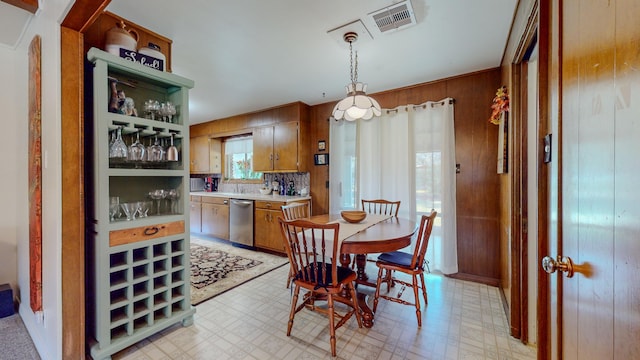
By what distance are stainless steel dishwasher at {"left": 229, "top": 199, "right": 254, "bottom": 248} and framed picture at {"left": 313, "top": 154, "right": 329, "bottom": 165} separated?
1218 millimetres

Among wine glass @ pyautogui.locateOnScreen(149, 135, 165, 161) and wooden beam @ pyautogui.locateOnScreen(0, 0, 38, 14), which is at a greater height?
wooden beam @ pyautogui.locateOnScreen(0, 0, 38, 14)

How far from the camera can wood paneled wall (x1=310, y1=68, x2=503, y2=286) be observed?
112 inches

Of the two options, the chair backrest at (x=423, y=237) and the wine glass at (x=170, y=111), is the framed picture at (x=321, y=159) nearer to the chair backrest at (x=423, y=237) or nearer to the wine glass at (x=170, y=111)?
the chair backrest at (x=423, y=237)

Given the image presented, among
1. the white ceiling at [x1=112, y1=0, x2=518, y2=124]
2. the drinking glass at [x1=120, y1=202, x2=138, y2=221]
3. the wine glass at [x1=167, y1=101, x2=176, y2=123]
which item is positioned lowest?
the drinking glass at [x1=120, y1=202, x2=138, y2=221]

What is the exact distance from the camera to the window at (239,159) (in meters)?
5.17

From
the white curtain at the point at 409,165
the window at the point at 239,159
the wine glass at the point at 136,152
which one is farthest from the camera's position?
the window at the point at 239,159

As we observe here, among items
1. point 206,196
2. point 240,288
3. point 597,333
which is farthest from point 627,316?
point 206,196

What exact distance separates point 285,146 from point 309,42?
81.7 inches

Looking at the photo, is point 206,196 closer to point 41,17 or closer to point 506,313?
point 41,17

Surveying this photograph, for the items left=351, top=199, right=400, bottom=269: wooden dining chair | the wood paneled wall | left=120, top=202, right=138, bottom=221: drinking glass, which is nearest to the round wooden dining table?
left=351, top=199, right=400, bottom=269: wooden dining chair

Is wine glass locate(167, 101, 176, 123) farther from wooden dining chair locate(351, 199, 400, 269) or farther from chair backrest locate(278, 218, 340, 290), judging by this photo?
wooden dining chair locate(351, 199, 400, 269)

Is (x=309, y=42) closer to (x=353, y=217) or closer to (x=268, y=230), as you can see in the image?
(x=353, y=217)

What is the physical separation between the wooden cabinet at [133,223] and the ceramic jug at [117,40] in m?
0.13

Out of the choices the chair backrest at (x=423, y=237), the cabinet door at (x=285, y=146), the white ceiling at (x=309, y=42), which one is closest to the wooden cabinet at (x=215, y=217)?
the cabinet door at (x=285, y=146)
